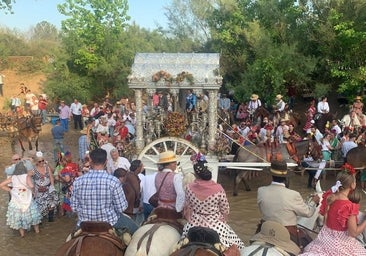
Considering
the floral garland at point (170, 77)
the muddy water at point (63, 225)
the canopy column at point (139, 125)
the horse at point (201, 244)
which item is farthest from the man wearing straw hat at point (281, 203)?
the canopy column at point (139, 125)

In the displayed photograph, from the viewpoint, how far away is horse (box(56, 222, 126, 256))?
5.66 meters

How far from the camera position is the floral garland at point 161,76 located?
1164 centimetres

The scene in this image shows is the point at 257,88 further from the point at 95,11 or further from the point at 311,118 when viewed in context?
the point at 95,11

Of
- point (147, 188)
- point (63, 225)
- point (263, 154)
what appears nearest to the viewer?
point (147, 188)

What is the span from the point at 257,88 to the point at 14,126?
10.9 meters

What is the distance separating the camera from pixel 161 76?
38.3 ft

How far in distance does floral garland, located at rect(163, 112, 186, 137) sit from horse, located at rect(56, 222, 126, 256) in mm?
5751

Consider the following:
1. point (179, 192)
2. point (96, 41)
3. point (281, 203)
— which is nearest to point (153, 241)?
point (179, 192)

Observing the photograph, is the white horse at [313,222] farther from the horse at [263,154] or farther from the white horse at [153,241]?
the horse at [263,154]

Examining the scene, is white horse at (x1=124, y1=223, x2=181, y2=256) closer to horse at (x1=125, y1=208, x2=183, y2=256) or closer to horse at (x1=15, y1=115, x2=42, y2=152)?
horse at (x1=125, y1=208, x2=183, y2=256)

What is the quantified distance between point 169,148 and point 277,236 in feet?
21.7

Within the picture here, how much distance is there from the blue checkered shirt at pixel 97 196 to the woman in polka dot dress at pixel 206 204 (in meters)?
0.90

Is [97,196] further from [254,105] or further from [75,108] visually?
[75,108]

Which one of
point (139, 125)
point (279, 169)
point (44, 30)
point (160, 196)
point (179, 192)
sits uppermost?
point (44, 30)
